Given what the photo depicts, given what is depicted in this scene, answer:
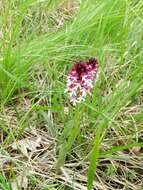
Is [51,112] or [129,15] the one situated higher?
[129,15]

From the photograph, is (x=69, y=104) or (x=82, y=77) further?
(x=69, y=104)

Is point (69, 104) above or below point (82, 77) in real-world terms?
below

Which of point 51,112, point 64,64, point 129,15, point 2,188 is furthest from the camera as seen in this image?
point 129,15

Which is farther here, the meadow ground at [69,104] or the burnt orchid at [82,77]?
the meadow ground at [69,104]

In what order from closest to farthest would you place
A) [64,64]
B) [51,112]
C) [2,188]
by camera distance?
[2,188], [51,112], [64,64]

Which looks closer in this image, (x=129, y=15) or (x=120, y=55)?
(x=120, y=55)

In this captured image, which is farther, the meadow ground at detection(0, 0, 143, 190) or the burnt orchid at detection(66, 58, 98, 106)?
the meadow ground at detection(0, 0, 143, 190)

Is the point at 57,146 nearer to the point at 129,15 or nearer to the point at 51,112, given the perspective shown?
the point at 51,112

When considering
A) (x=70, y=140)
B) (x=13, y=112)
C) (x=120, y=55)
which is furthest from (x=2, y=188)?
(x=120, y=55)
